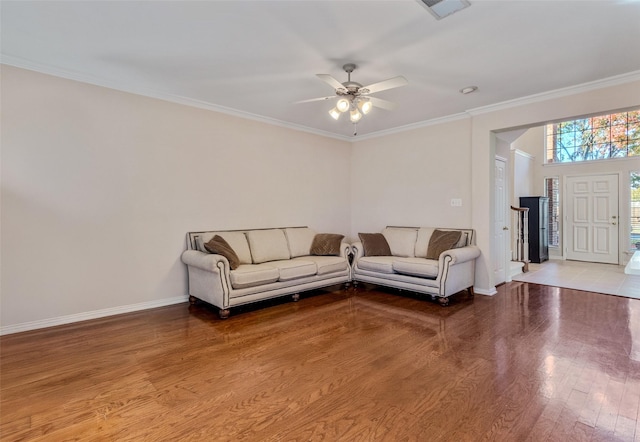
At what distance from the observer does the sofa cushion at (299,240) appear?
501 cm

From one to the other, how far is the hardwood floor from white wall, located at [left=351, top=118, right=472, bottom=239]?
195 cm

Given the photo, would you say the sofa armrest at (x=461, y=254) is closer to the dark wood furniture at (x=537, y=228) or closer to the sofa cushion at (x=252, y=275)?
the sofa cushion at (x=252, y=275)

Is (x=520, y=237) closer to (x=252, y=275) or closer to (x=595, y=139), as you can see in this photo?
(x=595, y=139)

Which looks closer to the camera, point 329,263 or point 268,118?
point 329,263

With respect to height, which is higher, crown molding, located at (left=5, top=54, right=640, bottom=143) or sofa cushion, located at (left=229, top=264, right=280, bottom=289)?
crown molding, located at (left=5, top=54, right=640, bottom=143)

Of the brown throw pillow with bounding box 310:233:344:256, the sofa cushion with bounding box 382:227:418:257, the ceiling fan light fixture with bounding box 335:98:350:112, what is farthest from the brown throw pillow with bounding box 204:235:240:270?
the sofa cushion with bounding box 382:227:418:257

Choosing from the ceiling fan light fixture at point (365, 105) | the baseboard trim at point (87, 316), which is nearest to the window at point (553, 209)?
the ceiling fan light fixture at point (365, 105)

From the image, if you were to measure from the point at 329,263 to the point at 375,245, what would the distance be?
93cm

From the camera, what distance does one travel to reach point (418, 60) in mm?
3117

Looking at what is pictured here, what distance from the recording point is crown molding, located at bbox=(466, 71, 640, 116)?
346 centimetres

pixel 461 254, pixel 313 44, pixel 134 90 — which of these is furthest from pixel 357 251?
pixel 134 90

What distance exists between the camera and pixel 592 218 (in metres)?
7.36

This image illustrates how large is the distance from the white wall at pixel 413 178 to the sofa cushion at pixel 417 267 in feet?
3.57

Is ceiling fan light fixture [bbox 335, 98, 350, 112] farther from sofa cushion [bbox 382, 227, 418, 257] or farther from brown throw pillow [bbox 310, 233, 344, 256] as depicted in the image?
sofa cushion [bbox 382, 227, 418, 257]
